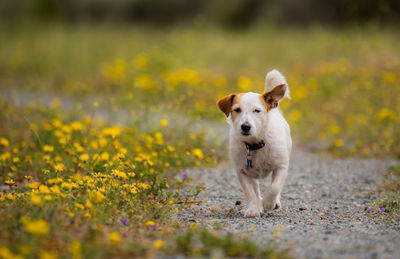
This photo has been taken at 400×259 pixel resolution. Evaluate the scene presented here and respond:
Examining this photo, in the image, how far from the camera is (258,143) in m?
3.88

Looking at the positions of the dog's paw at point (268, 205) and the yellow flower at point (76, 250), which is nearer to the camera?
the yellow flower at point (76, 250)

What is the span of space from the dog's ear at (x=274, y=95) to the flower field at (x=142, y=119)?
87cm

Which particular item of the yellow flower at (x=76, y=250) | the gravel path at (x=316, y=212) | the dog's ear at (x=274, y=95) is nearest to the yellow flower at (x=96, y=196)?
the yellow flower at (x=76, y=250)

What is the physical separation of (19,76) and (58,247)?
11726 millimetres

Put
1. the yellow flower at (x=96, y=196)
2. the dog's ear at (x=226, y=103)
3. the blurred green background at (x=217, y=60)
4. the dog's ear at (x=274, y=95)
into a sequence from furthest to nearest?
the blurred green background at (x=217, y=60)
the dog's ear at (x=226, y=103)
the dog's ear at (x=274, y=95)
the yellow flower at (x=96, y=196)

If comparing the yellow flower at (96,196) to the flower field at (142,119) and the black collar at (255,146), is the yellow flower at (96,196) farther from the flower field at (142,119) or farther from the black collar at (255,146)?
the black collar at (255,146)

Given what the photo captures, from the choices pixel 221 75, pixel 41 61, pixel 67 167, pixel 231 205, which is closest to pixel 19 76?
pixel 41 61

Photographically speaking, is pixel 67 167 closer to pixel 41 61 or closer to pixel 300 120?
pixel 300 120

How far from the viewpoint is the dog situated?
3746 millimetres

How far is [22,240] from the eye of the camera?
99.7 inches

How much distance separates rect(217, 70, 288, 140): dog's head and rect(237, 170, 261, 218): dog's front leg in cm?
39

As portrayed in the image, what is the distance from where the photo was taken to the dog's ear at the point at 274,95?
3865 millimetres

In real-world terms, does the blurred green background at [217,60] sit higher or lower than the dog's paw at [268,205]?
higher

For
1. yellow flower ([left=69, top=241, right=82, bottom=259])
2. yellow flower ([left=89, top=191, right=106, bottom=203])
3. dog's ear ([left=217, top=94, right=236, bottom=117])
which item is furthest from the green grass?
yellow flower ([left=69, top=241, right=82, bottom=259])
